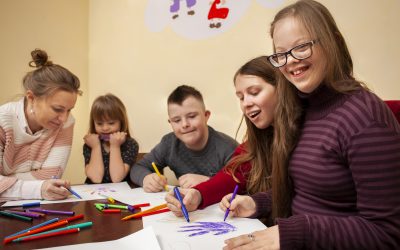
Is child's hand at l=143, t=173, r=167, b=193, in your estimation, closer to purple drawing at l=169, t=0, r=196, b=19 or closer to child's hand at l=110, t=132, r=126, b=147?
child's hand at l=110, t=132, r=126, b=147

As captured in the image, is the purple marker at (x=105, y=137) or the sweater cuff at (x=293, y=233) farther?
the purple marker at (x=105, y=137)

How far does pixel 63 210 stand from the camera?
0.69 metres

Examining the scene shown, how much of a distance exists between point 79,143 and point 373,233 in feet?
5.89

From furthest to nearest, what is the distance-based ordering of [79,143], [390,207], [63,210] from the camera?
[79,143] → [63,210] → [390,207]

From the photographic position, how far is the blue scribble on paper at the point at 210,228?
22.2 inches

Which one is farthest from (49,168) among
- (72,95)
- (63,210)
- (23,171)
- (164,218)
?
(164,218)

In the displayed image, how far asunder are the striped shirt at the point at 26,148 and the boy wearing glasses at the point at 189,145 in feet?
0.92

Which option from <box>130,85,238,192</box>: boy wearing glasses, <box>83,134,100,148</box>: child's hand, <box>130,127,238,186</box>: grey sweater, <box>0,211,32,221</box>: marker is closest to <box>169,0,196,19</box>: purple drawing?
<box>130,85,238,192</box>: boy wearing glasses

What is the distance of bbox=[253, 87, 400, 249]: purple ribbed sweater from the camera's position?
0.46 m

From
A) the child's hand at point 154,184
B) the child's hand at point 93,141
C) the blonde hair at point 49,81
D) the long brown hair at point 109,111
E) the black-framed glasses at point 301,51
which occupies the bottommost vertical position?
the child's hand at point 154,184

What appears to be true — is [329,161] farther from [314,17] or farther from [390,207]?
[314,17]

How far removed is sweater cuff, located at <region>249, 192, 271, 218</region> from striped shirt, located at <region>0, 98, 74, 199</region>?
66 cm

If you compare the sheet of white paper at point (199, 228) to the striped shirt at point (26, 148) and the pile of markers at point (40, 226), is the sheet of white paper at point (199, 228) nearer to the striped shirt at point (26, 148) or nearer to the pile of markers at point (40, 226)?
the pile of markers at point (40, 226)

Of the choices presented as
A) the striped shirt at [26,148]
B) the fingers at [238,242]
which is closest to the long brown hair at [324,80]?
the fingers at [238,242]
